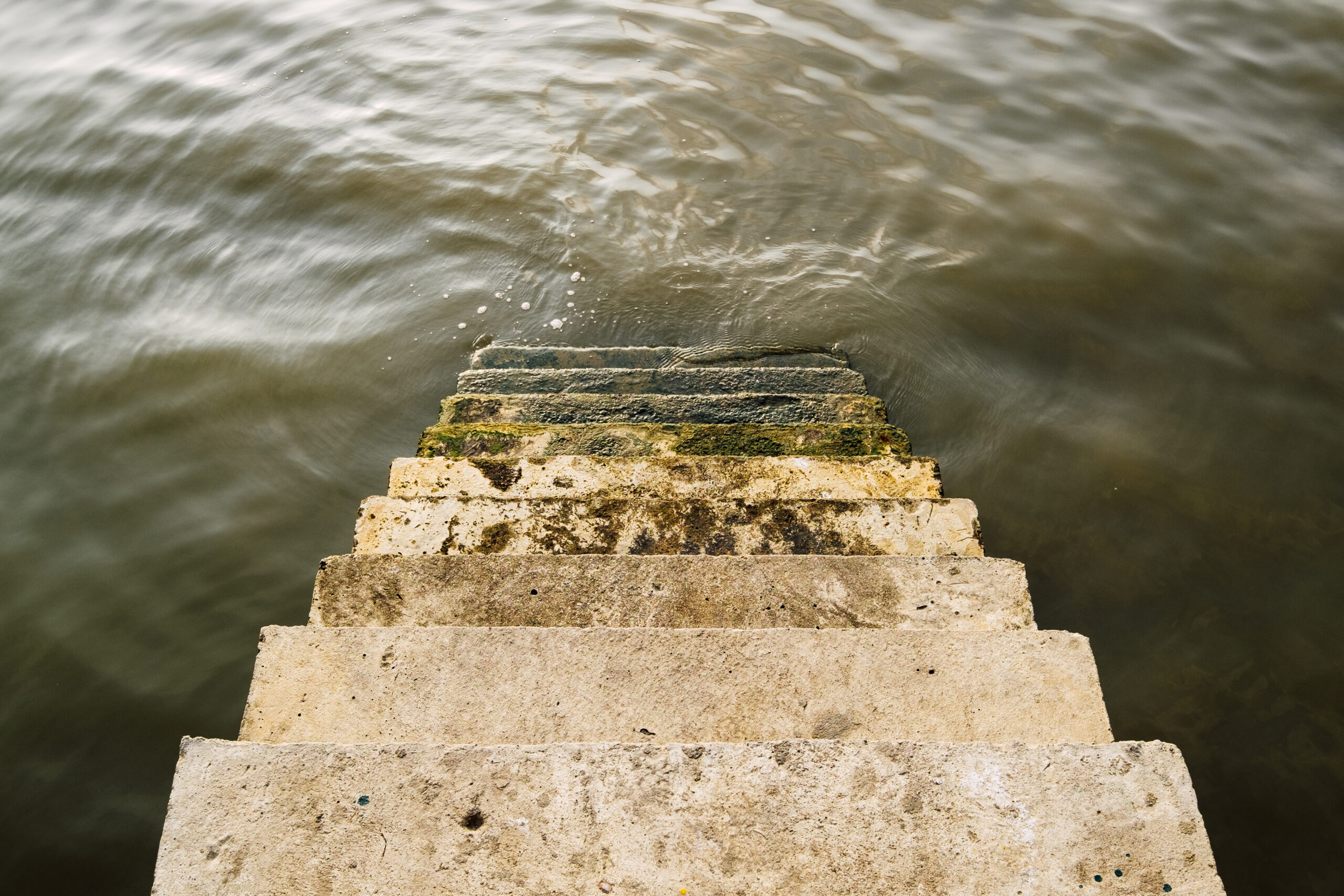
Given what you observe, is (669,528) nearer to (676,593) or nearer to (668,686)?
(676,593)

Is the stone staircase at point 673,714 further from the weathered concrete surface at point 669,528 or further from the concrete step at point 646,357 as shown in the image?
the concrete step at point 646,357

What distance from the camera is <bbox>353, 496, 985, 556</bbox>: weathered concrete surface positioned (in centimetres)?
271

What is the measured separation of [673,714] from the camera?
6.64 ft

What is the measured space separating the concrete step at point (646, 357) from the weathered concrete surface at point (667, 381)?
0.21 meters

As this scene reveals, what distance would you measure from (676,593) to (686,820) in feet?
2.57

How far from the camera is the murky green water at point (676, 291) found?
11.6 ft

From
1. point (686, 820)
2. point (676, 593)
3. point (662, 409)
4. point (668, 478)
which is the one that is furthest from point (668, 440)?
point (686, 820)

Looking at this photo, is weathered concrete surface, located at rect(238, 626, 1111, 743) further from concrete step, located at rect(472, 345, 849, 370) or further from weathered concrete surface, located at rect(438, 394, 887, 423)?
concrete step, located at rect(472, 345, 849, 370)

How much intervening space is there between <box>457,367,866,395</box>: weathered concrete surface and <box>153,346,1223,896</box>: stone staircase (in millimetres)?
1208

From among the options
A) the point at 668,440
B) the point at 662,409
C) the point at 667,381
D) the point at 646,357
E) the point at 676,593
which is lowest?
the point at 646,357

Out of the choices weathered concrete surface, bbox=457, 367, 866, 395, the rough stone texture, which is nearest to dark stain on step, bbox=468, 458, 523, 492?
the rough stone texture

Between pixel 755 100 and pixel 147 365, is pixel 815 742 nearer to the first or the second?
pixel 147 365

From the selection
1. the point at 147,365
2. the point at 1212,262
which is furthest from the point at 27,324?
the point at 1212,262

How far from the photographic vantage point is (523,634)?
7.00ft
